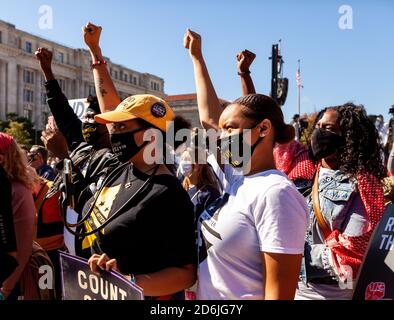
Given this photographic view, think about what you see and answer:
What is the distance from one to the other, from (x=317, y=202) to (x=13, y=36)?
79837mm

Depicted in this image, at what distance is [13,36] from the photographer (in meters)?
74.2

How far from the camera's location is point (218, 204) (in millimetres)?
1996

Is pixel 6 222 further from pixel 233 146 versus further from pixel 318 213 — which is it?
pixel 318 213

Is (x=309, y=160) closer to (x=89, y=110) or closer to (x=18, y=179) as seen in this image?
(x=89, y=110)

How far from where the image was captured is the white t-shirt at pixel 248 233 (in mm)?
1702

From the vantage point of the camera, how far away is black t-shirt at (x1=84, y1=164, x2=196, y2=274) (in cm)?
201

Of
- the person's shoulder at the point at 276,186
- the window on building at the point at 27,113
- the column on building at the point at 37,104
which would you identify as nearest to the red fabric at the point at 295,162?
the person's shoulder at the point at 276,186

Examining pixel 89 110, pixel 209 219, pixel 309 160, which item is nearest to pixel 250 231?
pixel 209 219

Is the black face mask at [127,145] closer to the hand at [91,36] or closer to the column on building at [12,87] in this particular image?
the hand at [91,36]

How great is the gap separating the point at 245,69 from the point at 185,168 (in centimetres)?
180

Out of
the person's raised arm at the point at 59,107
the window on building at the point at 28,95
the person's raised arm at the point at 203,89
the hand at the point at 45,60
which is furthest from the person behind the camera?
the window on building at the point at 28,95

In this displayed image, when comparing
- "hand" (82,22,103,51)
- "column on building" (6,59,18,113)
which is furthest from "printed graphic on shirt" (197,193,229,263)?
"column on building" (6,59,18,113)

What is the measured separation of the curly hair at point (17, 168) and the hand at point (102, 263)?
128 centimetres

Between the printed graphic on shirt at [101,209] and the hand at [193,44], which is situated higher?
the hand at [193,44]
